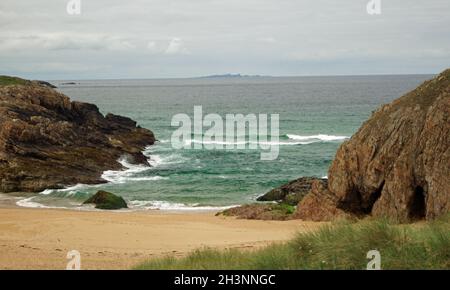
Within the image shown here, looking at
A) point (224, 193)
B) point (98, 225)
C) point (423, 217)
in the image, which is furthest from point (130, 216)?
point (423, 217)

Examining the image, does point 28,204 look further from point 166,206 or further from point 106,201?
point 166,206

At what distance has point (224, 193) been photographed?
1283 inches

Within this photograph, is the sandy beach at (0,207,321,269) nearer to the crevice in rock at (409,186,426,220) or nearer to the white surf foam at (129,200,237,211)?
the white surf foam at (129,200,237,211)

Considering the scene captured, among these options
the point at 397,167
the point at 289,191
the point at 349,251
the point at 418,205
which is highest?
the point at 397,167

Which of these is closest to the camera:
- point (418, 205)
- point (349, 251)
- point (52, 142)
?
point (349, 251)

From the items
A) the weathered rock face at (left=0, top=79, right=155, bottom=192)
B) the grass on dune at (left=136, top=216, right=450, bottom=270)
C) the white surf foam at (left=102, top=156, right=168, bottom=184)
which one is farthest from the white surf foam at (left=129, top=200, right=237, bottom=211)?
the grass on dune at (left=136, top=216, right=450, bottom=270)

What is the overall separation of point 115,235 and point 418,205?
9678 millimetres

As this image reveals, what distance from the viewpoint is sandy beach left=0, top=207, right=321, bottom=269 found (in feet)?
45.9

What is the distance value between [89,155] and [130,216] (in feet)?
48.7

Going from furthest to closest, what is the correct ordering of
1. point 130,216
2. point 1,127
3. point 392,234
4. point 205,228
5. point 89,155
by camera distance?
point 89,155, point 1,127, point 130,216, point 205,228, point 392,234

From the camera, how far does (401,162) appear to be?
60.1 ft

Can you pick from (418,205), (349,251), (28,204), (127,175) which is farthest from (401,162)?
(127,175)

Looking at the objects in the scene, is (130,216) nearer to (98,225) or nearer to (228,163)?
(98,225)
